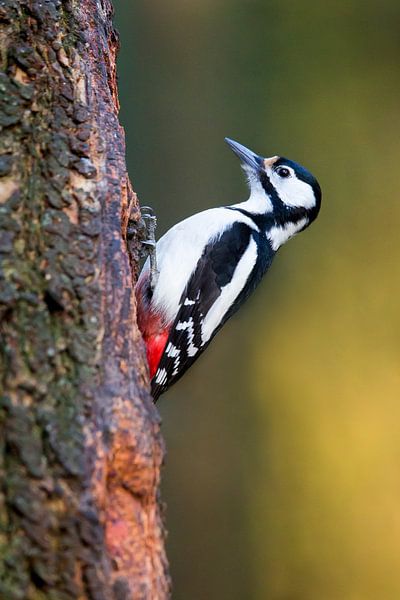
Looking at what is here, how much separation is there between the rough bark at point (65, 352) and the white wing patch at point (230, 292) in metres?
0.69

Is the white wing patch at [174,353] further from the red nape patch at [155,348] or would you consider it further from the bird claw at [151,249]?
the bird claw at [151,249]

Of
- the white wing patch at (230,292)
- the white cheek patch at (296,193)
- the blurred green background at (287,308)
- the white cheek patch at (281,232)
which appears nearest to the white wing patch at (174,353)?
the white wing patch at (230,292)

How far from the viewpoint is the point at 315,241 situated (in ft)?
9.71

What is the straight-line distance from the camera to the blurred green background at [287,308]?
9.11ft

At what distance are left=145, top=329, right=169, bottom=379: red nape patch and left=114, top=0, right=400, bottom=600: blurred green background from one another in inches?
41.0

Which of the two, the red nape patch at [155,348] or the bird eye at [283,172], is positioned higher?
the bird eye at [283,172]

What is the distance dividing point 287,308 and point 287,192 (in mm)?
930

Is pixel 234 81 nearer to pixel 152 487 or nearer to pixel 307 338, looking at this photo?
pixel 307 338

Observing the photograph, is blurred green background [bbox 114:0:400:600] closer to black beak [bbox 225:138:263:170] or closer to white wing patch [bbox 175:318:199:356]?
black beak [bbox 225:138:263:170]

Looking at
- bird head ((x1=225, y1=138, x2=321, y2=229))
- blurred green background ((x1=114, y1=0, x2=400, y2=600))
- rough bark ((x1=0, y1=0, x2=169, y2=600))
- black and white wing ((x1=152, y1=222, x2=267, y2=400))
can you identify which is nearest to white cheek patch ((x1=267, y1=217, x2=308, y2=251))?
bird head ((x1=225, y1=138, x2=321, y2=229))

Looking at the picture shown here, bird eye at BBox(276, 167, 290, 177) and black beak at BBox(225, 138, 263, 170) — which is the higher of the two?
black beak at BBox(225, 138, 263, 170)

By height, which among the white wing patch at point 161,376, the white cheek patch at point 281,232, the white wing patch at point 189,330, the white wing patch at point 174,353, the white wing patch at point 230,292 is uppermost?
the white cheek patch at point 281,232

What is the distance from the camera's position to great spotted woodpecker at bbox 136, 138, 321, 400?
1.78m

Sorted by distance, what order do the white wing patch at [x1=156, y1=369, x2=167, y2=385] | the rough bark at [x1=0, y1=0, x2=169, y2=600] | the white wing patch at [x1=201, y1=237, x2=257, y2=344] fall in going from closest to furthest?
the rough bark at [x1=0, y1=0, x2=169, y2=600]
the white wing patch at [x1=156, y1=369, x2=167, y2=385]
the white wing patch at [x1=201, y1=237, x2=257, y2=344]
